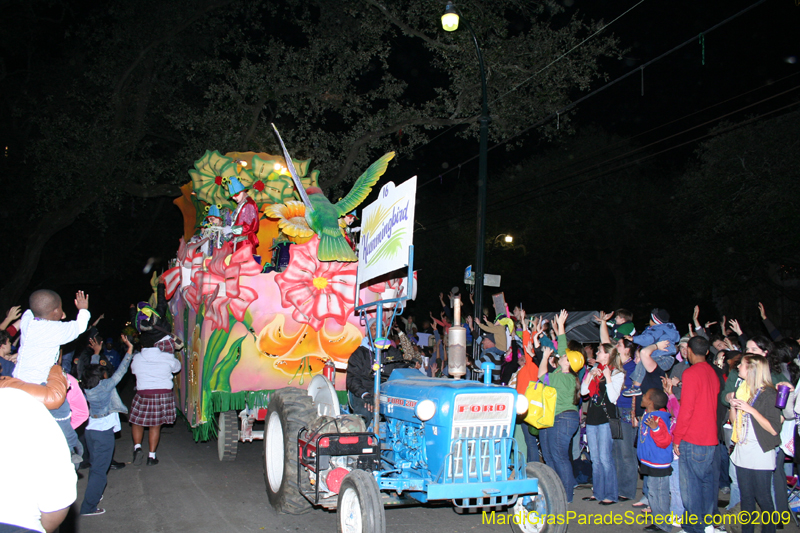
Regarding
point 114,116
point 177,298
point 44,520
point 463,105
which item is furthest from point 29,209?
point 44,520

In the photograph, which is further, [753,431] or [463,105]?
[463,105]

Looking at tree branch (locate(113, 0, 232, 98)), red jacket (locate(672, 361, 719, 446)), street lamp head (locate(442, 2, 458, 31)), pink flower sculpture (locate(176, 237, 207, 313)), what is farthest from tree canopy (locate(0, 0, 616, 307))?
red jacket (locate(672, 361, 719, 446))

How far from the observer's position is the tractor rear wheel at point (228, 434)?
751 centimetres

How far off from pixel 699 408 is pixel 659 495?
→ 38.0 inches

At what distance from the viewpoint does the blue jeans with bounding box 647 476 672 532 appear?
5352 millimetres

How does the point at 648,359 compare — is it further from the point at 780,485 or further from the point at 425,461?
the point at 425,461

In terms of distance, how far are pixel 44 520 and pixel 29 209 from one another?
703 inches

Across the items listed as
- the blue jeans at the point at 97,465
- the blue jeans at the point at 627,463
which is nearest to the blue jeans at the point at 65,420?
the blue jeans at the point at 97,465

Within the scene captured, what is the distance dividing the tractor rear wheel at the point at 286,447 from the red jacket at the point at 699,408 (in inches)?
131

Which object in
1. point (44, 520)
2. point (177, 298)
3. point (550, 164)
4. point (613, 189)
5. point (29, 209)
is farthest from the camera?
point (550, 164)

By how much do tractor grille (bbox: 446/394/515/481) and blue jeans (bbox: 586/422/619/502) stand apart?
214 cm

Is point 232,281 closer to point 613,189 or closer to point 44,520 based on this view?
point 44,520

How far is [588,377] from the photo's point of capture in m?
6.38

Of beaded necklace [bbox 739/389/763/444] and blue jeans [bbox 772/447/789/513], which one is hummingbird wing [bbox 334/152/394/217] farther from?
blue jeans [bbox 772/447/789/513]
